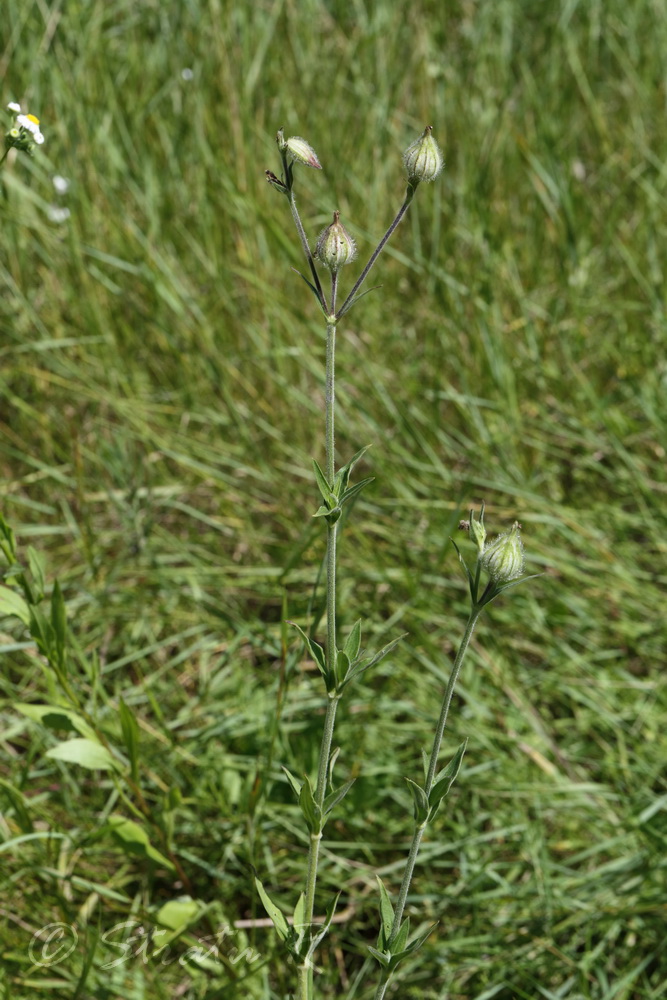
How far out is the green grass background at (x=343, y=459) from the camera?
166 cm

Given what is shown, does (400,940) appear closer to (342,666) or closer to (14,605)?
(342,666)

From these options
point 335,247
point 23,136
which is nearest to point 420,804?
point 335,247

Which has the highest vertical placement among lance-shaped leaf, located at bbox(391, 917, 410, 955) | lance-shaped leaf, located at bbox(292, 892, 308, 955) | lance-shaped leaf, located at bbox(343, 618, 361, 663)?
lance-shaped leaf, located at bbox(343, 618, 361, 663)

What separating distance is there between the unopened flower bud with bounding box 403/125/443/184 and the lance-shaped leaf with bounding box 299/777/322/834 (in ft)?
2.30

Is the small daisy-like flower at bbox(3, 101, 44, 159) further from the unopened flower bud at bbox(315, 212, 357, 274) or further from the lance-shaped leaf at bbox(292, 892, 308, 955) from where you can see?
the lance-shaped leaf at bbox(292, 892, 308, 955)

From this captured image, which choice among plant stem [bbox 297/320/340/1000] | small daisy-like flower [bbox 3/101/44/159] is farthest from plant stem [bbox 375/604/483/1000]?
small daisy-like flower [bbox 3/101/44/159]

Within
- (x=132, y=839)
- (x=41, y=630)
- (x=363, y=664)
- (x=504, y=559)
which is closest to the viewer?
(x=504, y=559)

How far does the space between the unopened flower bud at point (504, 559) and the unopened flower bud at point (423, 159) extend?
1.35 feet

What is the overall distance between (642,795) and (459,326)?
129 cm

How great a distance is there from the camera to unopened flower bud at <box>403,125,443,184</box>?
1.06 metres

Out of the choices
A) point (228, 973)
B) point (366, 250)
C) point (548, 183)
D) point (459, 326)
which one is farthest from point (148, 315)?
point (228, 973)

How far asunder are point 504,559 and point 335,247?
386 mm

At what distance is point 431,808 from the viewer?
111 cm

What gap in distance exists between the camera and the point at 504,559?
101 centimetres
